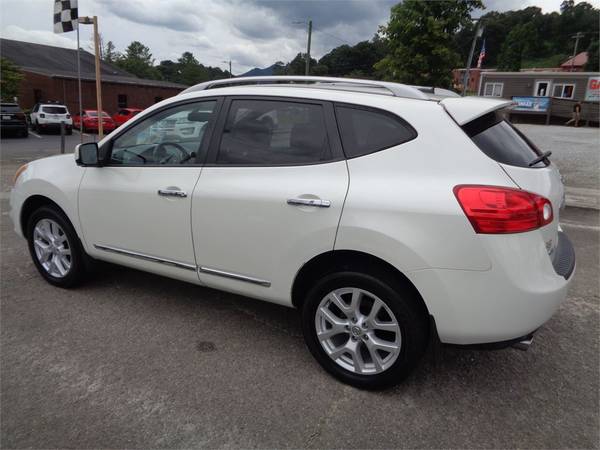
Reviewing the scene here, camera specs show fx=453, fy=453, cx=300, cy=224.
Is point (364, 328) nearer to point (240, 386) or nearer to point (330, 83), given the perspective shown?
point (240, 386)

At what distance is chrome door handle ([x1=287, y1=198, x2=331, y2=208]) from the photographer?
8.20ft

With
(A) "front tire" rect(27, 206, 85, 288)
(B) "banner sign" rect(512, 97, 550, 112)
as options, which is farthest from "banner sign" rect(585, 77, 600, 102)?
(A) "front tire" rect(27, 206, 85, 288)

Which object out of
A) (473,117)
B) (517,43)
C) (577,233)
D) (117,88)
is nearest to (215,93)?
(473,117)

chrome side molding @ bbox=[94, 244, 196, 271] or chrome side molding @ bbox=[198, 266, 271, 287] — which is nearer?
chrome side molding @ bbox=[198, 266, 271, 287]

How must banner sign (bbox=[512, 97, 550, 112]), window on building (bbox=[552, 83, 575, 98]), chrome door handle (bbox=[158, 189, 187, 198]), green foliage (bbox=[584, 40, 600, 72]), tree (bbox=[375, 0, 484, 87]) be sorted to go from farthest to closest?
green foliage (bbox=[584, 40, 600, 72]) < window on building (bbox=[552, 83, 575, 98]) < banner sign (bbox=[512, 97, 550, 112]) < tree (bbox=[375, 0, 484, 87]) < chrome door handle (bbox=[158, 189, 187, 198])

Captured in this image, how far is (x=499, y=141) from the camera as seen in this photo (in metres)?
2.46

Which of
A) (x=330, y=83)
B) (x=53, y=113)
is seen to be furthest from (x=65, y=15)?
(x=53, y=113)

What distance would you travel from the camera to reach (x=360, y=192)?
2.44m

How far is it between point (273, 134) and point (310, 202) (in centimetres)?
59

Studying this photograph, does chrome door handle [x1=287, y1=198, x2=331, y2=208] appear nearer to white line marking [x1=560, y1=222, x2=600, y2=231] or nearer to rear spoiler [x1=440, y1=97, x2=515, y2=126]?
rear spoiler [x1=440, y1=97, x2=515, y2=126]

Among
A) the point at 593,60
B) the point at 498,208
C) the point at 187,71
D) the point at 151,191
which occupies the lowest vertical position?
the point at 151,191

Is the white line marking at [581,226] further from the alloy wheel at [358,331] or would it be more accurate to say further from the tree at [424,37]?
the tree at [424,37]

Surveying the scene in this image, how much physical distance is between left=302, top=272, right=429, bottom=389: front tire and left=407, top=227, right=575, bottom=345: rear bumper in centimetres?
15

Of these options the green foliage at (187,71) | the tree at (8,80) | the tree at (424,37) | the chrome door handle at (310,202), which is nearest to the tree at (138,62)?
the green foliage at (187,71)
